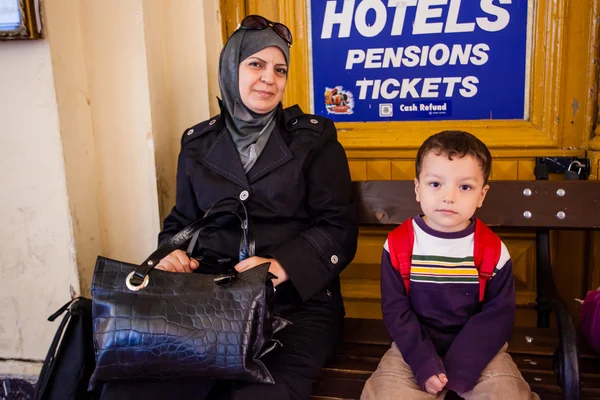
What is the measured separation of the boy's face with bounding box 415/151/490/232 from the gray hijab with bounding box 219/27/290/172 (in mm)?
662

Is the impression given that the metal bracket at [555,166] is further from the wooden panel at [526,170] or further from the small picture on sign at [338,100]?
the small picture on sign at [338,100]

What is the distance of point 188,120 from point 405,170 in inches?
41.1

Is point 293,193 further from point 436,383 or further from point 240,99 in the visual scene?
point 436,383

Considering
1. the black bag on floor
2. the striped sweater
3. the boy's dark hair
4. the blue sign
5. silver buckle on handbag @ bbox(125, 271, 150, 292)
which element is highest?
the blue sign

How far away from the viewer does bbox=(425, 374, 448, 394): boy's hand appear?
1.53m

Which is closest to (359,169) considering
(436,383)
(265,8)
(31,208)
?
(265,8)

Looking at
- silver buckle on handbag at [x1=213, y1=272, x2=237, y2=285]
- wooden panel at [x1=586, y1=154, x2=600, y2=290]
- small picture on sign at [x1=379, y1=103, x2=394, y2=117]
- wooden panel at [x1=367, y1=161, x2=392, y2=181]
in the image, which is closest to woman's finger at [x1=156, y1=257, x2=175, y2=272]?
silver buckle on handbag at [x1=213, y1=272, x2=237, y2=285]

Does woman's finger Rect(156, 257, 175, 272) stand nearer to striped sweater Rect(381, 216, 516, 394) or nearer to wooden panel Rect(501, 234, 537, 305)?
striped sweater Rect(381, 216, 516, 394)

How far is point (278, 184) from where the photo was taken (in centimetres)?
194

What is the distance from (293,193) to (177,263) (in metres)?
0.48

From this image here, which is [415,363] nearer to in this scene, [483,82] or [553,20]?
[483,82]

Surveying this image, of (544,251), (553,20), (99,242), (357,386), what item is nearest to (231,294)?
(357,386)

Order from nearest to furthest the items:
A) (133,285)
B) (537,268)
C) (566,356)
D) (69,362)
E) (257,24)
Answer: (566,356)
(133,285)
(69,362)
(257,24)
(537,268)

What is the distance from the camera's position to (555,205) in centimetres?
201
